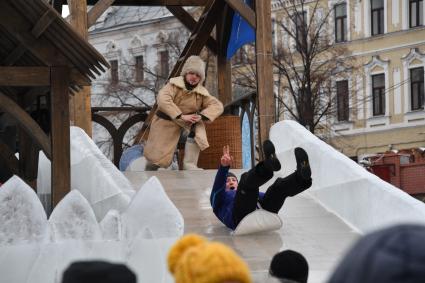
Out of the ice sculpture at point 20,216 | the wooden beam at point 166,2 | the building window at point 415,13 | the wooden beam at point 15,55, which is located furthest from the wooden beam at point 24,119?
the building window at point 415,13

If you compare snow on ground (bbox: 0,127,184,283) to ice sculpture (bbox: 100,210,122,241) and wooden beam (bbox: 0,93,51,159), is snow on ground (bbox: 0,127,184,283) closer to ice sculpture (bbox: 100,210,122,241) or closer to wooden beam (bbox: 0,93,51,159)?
ice sculpture (bbox: 100,210,122,241)

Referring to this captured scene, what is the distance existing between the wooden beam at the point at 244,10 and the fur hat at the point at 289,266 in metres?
7.87

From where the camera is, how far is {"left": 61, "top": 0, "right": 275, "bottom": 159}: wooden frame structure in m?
11.3

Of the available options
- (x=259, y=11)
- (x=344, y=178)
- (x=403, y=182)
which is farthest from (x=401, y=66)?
(x=344, y=178)

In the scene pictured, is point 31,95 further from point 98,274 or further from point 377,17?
point 377,17

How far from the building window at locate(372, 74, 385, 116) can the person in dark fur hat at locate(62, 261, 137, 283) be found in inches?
1554

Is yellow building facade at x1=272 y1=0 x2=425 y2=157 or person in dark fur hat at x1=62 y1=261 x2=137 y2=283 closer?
person in dark fur hat at x1=62 y1=261 x2=137 y2=283

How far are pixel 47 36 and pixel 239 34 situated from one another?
6.68 m

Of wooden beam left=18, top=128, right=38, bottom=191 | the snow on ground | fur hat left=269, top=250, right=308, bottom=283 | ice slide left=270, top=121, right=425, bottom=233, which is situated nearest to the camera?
fur hat left=269, top=250, right=308, bottom=283

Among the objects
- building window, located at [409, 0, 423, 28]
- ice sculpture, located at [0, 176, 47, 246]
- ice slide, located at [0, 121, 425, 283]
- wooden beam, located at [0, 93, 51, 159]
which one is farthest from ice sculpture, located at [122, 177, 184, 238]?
building window, located at [409, 0, 423, 28]

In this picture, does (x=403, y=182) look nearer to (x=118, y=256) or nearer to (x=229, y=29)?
(x=229, y=29)

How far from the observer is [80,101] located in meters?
10.7

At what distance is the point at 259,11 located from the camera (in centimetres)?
Result: 1151

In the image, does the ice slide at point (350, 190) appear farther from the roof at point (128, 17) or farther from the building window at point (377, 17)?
the roof at point (128, 17)
